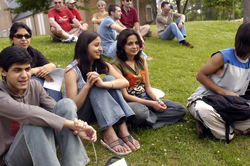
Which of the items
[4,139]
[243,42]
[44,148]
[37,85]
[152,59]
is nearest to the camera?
[44,148]

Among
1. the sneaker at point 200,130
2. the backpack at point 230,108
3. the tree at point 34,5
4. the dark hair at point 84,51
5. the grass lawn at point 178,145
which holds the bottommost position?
the grass lawn at point 178,145

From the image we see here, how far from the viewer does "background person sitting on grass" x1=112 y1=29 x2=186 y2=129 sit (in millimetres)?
3371

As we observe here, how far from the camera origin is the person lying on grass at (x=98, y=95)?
276cm

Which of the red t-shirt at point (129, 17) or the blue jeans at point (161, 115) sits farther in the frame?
the red t-shirt at point (129, 17)

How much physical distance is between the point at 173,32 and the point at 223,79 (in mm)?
5955

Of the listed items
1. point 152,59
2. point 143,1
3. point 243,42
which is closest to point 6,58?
point 243,42

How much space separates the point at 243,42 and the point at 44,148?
2683 mm

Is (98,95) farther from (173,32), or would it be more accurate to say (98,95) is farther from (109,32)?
(173,32)

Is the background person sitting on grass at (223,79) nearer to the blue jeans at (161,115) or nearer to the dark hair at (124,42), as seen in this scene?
the blue jeans at (161,115)

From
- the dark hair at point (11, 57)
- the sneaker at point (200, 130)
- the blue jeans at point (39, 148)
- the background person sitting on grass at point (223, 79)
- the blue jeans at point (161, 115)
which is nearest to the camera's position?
the blue jeans at point (39, 148)

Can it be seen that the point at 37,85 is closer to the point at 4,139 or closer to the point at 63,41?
the point at 4,139

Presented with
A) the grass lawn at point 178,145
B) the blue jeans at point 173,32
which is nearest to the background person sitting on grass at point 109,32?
the grass lawn at point 178,145

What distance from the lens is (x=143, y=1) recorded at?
29562mm

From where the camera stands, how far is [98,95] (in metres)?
2.79
